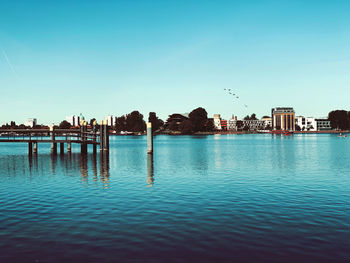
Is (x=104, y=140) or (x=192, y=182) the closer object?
(x=192, y=182)

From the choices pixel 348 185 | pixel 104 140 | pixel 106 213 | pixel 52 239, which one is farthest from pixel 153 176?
pixel 104 140

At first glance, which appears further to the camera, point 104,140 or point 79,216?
point 104,140

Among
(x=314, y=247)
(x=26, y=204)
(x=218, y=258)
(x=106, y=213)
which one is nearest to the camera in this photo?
(x=218, y=258)

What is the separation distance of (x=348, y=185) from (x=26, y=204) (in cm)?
2247

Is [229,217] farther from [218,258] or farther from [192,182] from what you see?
[192,182]

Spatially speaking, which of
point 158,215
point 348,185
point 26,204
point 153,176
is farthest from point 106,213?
point 348,185

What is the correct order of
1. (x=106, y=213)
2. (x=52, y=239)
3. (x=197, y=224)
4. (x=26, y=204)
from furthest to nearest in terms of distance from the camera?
(x=26, y=204) < (x=106, y=213) < (x=197, y=224) < (x=52, y=239)

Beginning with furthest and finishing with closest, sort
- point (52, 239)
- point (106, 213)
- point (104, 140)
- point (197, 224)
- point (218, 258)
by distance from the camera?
point (104, 140), point (106, 213), point (197, 224), point (52, 239), point (218, 258)

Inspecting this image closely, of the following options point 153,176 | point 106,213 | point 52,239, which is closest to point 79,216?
point 106,213

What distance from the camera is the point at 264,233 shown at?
12.4 m

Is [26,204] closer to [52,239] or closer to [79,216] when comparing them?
[79,216]

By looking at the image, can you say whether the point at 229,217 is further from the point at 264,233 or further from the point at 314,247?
the point at 314,247

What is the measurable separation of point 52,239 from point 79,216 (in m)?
3.36

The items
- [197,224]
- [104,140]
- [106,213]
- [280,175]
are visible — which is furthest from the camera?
[104,140]
